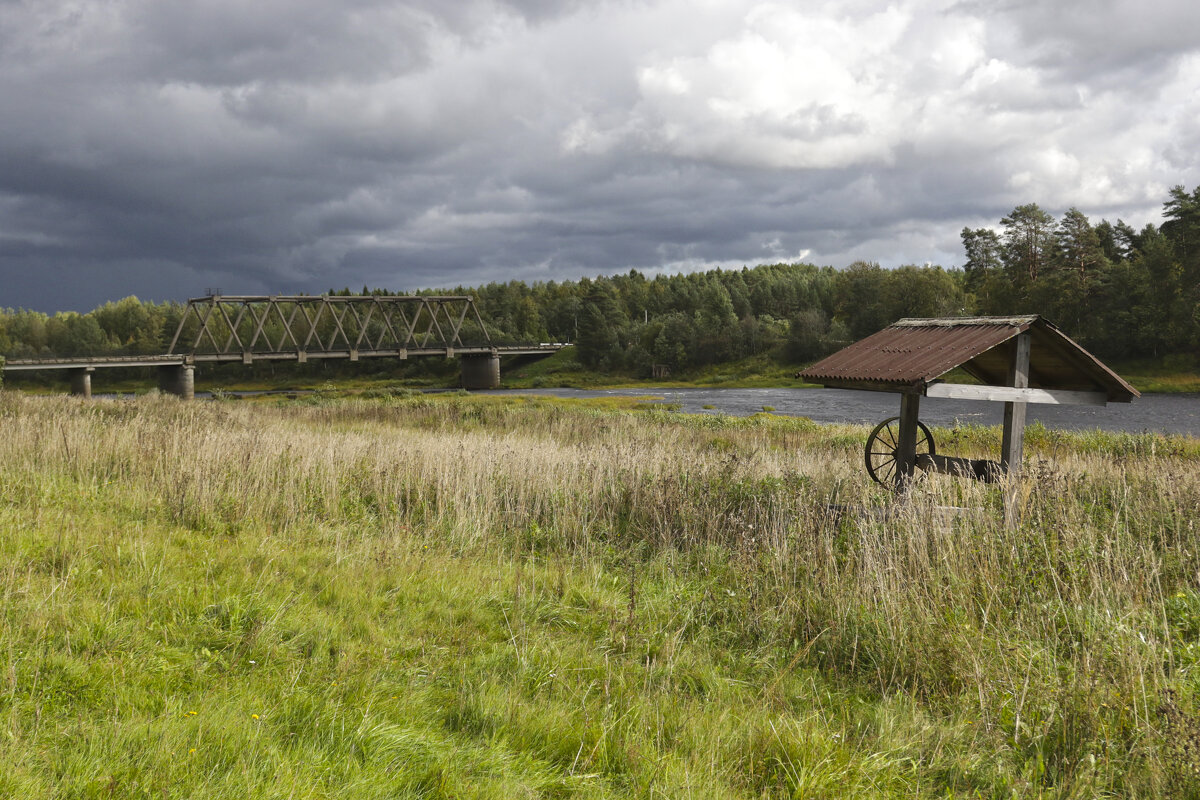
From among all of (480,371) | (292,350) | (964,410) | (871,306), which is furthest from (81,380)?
(871,306)

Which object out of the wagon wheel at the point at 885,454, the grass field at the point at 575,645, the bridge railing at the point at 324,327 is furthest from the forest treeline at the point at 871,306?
the grass field at the point at 575,645

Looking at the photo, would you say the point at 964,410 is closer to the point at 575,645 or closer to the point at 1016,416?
the point at 1016,416

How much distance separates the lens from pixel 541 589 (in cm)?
665

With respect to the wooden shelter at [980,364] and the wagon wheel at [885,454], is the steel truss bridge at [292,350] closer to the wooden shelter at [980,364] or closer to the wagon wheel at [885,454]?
the wagon wheel at [885,454]

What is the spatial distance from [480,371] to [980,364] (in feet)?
262

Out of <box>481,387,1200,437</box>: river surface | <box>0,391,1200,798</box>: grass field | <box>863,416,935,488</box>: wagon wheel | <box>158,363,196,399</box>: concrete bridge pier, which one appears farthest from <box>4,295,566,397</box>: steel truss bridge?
<box>0,391,1200,798</box>: grass field

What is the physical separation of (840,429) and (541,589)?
21.9 metres

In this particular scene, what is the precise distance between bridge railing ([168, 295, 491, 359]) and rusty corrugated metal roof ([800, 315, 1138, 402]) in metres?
62.2

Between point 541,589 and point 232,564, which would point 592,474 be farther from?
point 232,564

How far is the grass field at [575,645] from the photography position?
372 centimetres

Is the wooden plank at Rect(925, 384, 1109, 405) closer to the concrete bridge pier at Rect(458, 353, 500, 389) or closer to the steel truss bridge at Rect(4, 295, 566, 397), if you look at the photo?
the steel truss bridge at Rect(4, 295, 566, 397)

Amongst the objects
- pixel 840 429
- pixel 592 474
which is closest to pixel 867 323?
pixel 840 429

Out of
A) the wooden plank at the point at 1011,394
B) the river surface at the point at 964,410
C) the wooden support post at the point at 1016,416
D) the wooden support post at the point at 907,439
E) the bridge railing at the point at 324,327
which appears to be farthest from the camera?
the bridge railing at the point at 324,327

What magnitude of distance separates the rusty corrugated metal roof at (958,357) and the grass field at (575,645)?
1.48 m
